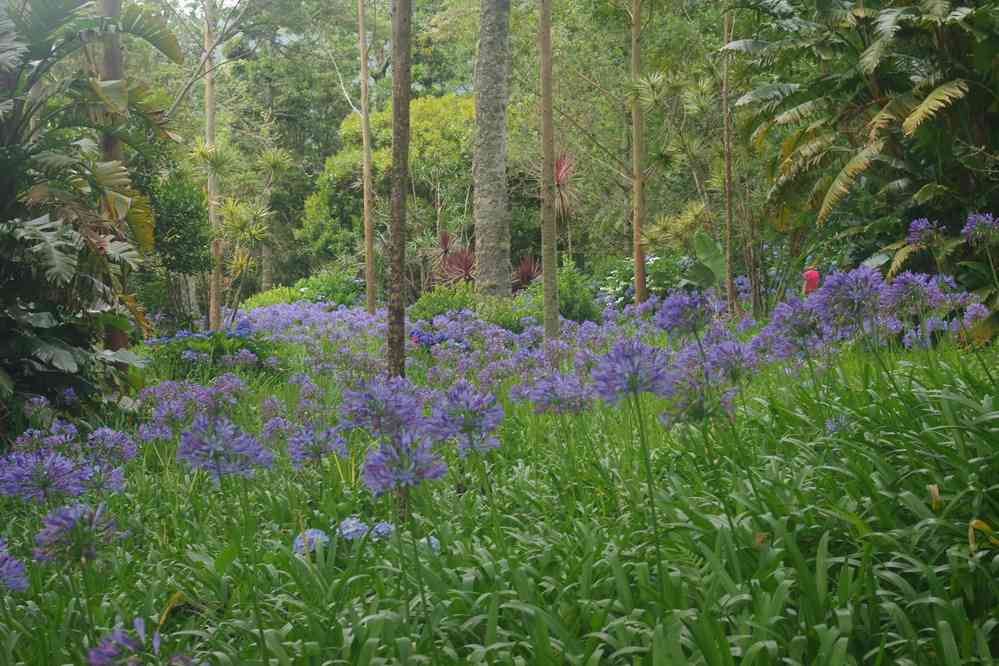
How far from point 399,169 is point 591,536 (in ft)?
7.90

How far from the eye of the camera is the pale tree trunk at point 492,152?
43.7ft

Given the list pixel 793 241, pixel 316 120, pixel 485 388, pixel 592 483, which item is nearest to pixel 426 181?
pixel 316 120

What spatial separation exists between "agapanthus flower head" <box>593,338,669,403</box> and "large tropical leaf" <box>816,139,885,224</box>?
302 inches

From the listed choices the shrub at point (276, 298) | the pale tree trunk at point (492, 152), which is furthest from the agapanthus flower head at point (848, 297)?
the shrub at point (276, 298)

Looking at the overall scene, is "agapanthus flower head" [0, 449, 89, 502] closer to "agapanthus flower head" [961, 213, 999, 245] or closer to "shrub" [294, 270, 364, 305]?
"agapanthus flower head" [961, 213, 999, 245]

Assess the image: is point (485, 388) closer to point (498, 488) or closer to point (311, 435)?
point (498, 488)

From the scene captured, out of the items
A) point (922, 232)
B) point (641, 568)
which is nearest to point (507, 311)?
point (922, 232)

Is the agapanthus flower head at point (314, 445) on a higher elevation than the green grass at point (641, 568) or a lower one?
Result: higher

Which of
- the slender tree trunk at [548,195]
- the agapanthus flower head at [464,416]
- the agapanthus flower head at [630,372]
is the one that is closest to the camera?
the agapanthus flower head at [630,372]

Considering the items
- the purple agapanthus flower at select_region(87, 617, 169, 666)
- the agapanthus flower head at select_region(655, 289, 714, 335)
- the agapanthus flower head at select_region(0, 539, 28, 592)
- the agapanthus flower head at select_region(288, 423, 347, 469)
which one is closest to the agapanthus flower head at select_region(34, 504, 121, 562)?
the agapanthus flower head at select_region(0, 539, 28, 592)

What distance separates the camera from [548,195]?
715 centimetres

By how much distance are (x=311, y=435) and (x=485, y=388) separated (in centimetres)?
224

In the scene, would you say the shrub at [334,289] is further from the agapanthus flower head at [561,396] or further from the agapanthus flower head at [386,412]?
the agapanthus flower head at [386,412]

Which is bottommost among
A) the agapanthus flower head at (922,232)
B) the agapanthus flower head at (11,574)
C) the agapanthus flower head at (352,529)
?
the agapanthus flower head at (352,529)
